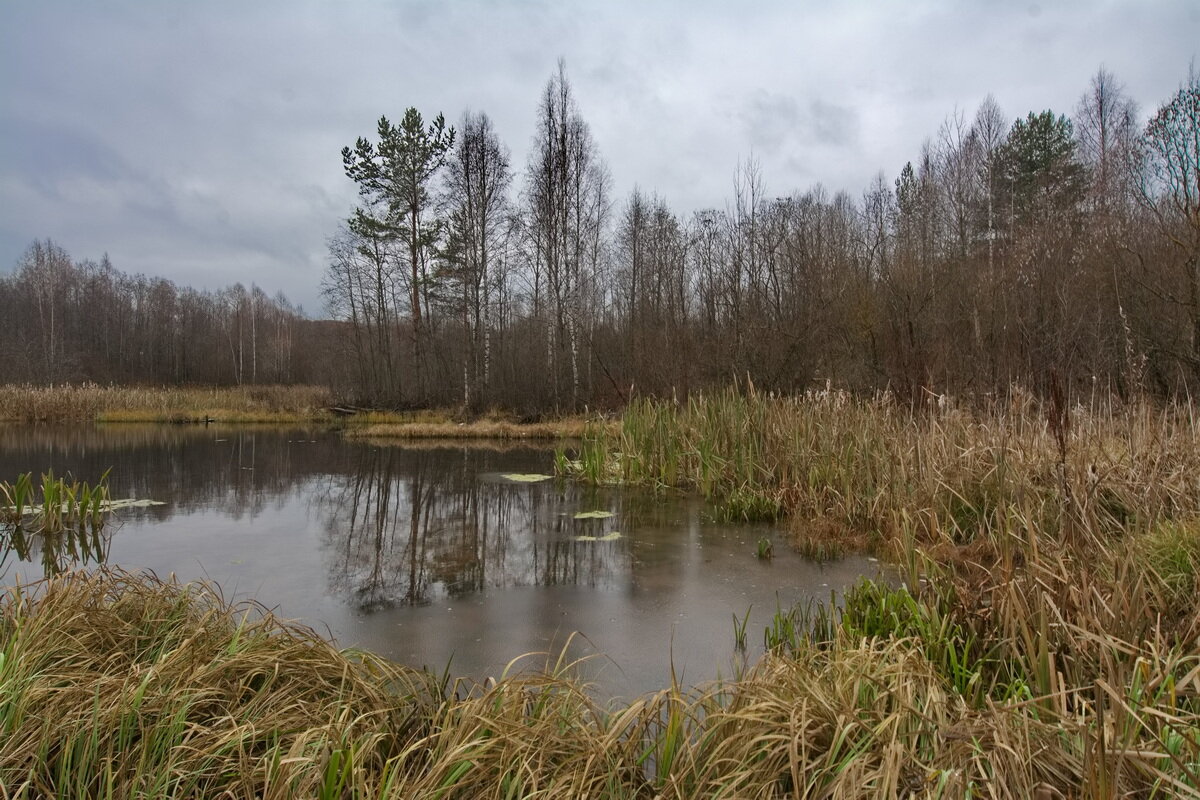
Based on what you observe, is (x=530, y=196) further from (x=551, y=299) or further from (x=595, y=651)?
(x=595, y=651)

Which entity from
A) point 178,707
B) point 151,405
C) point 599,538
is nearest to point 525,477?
point 599,538

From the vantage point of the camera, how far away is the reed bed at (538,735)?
1.99m

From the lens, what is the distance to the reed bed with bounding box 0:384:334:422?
1027 inches

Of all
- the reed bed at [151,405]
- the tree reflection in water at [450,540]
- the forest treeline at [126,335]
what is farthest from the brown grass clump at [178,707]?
the forest treeline at [126,335]

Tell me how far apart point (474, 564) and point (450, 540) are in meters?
1.19

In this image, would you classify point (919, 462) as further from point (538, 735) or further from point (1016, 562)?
point (538, 735)

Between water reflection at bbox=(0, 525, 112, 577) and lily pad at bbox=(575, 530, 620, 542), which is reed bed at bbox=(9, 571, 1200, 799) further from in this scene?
lily pad at bbox=(575, 530, 620, 542)

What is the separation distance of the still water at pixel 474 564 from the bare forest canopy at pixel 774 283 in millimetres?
3106

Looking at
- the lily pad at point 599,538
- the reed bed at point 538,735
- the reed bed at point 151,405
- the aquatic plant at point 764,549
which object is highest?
the reed bed at point 151,405

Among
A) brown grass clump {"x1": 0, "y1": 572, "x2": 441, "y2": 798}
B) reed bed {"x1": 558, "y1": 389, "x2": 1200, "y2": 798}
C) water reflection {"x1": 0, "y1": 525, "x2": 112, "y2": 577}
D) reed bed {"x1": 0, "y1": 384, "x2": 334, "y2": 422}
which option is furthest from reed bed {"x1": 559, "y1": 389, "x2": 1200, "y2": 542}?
reed bed {"x1": 0, "y1": 384, "x2": 334, "y2": 422}

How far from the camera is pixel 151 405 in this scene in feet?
92.8

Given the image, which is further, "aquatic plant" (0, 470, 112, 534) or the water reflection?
"aquatic plant" (0, 470, 112, 534)

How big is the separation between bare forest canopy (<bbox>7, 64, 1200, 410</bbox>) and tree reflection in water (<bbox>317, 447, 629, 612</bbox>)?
4.57m

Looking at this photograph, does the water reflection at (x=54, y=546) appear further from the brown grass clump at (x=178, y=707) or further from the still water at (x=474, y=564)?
the brown grass clump at (x=178, y=707)
